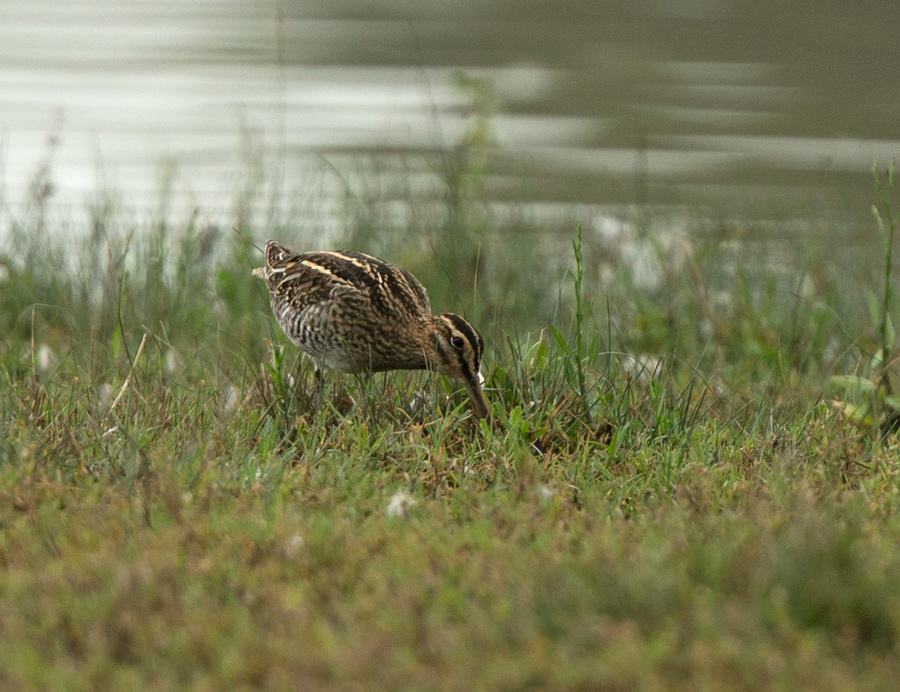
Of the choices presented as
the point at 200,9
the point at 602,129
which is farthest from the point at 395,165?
the point at 200,9

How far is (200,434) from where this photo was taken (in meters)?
5.27

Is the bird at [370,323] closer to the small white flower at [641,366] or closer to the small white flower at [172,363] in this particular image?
the small white flower at [172,363]

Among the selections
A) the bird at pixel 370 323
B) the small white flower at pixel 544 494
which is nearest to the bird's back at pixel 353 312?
the bird at pixel 370 323

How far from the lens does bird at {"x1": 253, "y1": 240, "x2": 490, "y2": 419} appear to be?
20.1ft

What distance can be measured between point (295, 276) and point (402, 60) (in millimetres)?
11343

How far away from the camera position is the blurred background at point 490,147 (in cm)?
877

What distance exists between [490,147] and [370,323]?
15.0 ft

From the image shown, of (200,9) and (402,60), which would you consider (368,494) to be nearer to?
(402,60)

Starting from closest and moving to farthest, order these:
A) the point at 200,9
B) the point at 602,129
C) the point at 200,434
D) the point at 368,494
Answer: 1. the point at 368,494
2. the point at 200,434
3. the point at 602,129
4. the point at 200,9

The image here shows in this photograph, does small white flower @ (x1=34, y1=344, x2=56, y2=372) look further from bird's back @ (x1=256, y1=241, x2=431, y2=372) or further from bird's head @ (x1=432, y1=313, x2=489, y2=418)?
bird's head @ (x1=432, y1=313, x2=489, y2=418)

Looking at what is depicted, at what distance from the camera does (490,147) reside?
10.6 metres

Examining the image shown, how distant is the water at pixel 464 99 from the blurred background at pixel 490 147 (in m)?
0.05

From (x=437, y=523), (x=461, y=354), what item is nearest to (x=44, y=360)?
(x=461, y=354)

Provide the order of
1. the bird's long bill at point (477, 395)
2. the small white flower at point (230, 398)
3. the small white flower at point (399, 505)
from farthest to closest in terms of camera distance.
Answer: the bird's long bill at point (477, 395)
the small white flower at point (230, 398)
the small white flower at point (399, 505)
